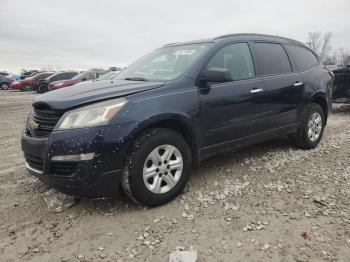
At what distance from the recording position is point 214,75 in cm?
377

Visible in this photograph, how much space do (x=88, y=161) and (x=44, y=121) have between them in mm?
684

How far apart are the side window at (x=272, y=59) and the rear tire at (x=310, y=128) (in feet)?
2.64

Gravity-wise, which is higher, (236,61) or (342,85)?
(236,61)

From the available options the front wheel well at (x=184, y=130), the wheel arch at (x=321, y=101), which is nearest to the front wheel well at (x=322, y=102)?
the wheel arch at (x=321, y=101)

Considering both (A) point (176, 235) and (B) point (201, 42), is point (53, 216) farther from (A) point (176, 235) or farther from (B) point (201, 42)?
(B) point (201, 42)

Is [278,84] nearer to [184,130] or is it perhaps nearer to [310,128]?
[310,128]

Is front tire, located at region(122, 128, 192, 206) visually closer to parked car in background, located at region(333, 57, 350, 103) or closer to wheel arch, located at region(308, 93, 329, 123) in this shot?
wheel arch, located at region(308, 93, 329, 123)

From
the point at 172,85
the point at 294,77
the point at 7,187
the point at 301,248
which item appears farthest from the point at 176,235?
the point at 294,77

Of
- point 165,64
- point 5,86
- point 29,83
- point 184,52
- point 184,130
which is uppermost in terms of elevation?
point 184,52

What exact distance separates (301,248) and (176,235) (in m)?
1.02

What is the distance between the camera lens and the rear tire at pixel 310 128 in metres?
5.35

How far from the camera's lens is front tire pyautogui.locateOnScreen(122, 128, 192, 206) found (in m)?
3.27

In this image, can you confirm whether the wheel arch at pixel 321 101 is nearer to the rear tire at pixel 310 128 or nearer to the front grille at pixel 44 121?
the rear tire at pixel 310 128

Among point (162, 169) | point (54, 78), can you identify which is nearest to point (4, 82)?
point (54, 78)
